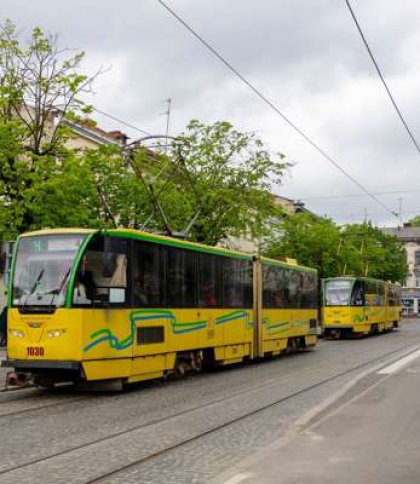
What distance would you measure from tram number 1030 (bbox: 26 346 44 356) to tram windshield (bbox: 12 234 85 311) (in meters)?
0.69

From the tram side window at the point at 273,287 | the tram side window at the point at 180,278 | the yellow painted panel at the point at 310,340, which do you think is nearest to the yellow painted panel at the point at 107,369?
the tram side window at the point at 180,278

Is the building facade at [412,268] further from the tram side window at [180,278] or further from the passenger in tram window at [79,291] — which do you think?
the passenger in tram window at [79,291]

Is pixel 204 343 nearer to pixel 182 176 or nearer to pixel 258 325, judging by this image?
pixel 258 325

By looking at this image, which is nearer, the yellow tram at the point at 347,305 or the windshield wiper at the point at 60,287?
the windshield wiper at the point at 60,287

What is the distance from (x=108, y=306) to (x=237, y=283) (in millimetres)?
6892

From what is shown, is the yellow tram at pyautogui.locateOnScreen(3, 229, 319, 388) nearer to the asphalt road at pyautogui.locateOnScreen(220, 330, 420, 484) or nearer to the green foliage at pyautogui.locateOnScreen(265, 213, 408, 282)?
the asphalt road at pyautogui.locateOnScreen(220, 330, 420, 484)

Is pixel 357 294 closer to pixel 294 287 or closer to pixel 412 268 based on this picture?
pixel 294 287

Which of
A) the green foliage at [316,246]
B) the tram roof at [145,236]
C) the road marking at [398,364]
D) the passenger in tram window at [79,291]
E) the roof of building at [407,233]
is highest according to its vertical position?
the roof of building at [407,233]

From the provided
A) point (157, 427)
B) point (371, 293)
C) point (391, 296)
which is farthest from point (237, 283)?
point (391, 296)

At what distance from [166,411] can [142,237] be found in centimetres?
405

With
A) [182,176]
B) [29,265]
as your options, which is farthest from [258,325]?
[182,176]

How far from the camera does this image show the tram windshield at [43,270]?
44.8ft

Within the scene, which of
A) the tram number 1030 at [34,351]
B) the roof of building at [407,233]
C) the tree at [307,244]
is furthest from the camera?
the roof of building at [407,233]

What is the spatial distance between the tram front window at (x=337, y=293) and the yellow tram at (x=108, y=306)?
21.1m
